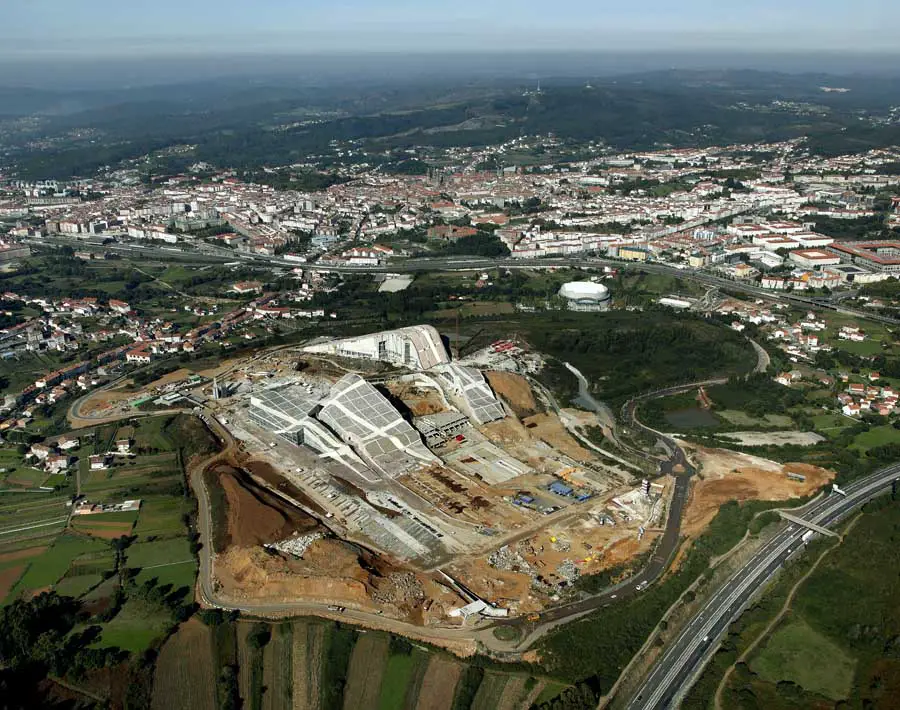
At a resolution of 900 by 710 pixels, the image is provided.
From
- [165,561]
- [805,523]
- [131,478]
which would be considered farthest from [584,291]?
[165,561]

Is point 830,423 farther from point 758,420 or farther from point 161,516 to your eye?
point 161,516

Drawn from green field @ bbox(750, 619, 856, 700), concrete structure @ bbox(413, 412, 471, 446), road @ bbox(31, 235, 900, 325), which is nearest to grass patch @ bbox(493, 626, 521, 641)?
green field @ bbox(750, 619, 856, 700)

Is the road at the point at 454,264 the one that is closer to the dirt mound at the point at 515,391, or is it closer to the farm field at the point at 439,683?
A: the dirt mound at the point at 515,391

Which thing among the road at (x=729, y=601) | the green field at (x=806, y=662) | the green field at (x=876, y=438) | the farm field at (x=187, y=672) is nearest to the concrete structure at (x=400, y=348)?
the green field at (x=876, y=438)

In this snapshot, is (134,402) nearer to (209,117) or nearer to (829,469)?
(829,469)

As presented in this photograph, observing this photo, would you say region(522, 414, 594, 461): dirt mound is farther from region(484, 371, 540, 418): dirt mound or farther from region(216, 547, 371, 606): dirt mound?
region(216, 547, 371, 606): dirt mound

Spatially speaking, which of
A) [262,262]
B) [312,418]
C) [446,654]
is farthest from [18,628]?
[262,262]

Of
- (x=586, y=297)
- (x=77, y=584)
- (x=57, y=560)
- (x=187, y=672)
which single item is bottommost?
(x=586, y=297)
